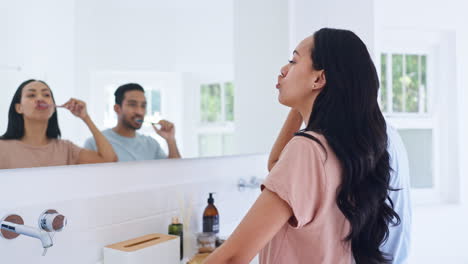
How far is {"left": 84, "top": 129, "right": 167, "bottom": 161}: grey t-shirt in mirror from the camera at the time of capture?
4.67ft

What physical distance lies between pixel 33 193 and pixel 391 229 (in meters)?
0.99

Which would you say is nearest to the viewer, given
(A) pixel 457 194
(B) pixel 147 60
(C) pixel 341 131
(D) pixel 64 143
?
(C) pixel 341 131

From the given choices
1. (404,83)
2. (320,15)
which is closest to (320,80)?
(320,15)

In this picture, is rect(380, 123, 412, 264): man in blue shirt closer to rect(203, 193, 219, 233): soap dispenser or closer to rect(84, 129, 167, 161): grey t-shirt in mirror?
rect(203, 193, 219, 233): soap dispenser

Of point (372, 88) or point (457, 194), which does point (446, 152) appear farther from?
point (372, 88)

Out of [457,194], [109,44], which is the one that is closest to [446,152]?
[457,194]

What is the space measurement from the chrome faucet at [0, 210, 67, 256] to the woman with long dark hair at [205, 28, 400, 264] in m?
0.49

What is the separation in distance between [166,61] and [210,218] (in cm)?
64

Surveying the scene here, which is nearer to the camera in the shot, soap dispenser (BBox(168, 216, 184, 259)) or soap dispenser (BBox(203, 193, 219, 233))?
soap dispenser (BBox(168, 216, 184, 259))

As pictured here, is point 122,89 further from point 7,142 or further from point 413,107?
point 413,107

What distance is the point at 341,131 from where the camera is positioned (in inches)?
37.2

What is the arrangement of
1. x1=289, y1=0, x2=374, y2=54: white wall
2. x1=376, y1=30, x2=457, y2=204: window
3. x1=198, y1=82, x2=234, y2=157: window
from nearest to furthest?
x1=198, y1=82, x2=234, y2=157: window < x1=289, y1=0, x2=374, y2=54: white wall < x1=376, y1=30, x2=457, y2=204: window

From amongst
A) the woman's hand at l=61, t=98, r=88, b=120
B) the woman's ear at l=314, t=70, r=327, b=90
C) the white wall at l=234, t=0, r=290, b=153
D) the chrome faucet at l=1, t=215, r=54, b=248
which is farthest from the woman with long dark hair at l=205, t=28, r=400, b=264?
the white wall at l=234, t=0, r=290, b=153

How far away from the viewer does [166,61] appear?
1.51m
